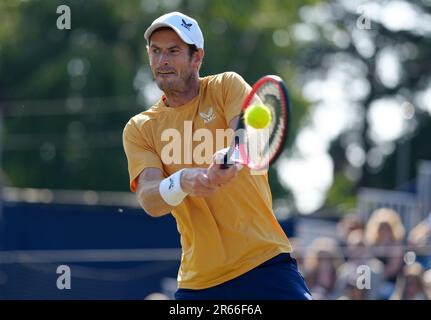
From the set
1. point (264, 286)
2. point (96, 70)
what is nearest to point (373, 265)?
point (264, 286)

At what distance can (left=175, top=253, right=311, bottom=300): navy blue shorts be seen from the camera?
285 inches

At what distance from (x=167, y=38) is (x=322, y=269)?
16.1ft

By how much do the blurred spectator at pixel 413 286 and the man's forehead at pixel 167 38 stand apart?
4.16 metres

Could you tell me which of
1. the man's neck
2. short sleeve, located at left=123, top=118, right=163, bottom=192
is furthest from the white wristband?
the man's neck

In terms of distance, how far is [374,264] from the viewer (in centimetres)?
1137

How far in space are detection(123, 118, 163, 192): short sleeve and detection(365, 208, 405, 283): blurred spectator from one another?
444 centimetres

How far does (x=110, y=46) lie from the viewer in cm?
3169

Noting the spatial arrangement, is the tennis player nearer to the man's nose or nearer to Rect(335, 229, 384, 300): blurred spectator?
the man's nose

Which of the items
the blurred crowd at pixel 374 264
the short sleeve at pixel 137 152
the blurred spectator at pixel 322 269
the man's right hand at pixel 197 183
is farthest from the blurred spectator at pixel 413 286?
the man's right hand at pixel 197 183

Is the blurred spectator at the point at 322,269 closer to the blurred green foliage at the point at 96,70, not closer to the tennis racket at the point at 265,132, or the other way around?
the tennis racket at the point at 265,132

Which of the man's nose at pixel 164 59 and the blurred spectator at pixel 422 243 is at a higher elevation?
the man's nose at pixel 164 59

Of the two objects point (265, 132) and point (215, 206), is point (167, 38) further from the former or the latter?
point (215, 206)

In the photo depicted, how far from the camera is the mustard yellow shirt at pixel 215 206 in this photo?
7254 mm

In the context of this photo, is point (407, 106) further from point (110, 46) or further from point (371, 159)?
point (110, 46)
